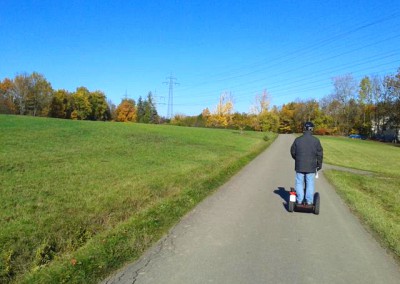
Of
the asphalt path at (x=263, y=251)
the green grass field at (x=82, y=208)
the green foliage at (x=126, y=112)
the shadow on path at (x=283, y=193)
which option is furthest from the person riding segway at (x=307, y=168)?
the green foliage at (x=126, y=112)

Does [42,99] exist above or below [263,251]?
above

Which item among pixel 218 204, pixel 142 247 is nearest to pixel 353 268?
pixel 142 247

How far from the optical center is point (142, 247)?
5.66m

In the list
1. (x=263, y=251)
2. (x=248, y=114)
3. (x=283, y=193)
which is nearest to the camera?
(x=263, y=251)

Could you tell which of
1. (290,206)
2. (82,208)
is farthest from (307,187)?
(82,208)

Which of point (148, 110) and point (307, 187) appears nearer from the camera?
point (307, 187)

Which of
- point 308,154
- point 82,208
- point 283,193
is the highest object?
point 308,154

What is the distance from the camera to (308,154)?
8.56 metres

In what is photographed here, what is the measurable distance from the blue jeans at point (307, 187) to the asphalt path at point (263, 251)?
43 centimetres

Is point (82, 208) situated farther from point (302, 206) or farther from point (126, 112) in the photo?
point (126, 112)

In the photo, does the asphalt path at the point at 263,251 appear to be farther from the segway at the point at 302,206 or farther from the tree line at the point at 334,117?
the tree line at the point at 334,117

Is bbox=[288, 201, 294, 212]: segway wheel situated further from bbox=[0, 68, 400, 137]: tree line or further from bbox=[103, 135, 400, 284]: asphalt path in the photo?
bbox=[0, 68, 400, 137]: tree line

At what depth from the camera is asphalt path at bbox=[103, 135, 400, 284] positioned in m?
4.77

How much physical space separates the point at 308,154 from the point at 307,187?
782mm
